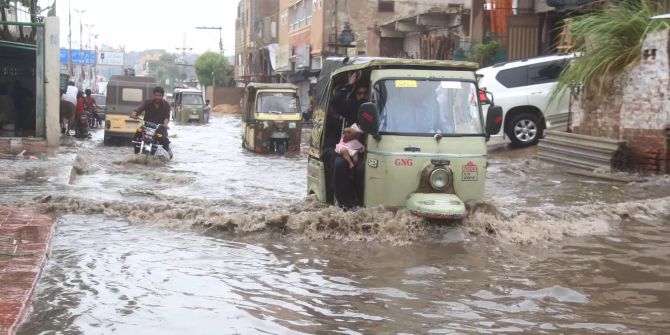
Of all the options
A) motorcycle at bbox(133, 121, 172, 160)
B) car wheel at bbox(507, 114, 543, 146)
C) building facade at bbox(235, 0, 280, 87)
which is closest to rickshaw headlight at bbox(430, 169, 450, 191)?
motorcycle at bbox(133, 121, 172, 160)

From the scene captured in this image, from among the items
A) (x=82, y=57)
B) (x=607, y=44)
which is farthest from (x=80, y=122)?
(x=82, y=57)

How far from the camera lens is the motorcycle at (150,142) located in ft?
53.0

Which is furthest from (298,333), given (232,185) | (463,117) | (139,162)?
(139,162)

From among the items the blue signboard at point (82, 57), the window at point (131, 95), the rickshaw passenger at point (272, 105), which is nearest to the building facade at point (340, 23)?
the window at point (131, 95)

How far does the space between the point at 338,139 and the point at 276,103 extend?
13.0 meters

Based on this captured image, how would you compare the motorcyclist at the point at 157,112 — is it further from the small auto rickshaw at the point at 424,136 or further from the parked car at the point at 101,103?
the parked car at the point at 101,103

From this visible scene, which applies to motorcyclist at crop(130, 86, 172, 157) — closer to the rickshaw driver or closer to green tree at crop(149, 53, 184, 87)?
the rickshaw driver

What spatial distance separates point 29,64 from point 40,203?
40.0 feet

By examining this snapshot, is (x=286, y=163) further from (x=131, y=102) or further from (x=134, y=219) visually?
(x=134, y=219)

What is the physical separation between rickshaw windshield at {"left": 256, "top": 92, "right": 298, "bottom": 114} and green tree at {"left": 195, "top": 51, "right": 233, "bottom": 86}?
62.2 metres

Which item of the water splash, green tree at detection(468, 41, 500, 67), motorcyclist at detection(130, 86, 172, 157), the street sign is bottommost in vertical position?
the water splash

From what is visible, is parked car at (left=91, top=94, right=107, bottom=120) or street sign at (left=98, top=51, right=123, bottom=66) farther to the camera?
Result: street sign at (left=98, top=51, right=123, bottom=66)

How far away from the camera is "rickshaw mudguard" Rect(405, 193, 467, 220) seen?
24.7 feet

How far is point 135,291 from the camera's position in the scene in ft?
18.8
